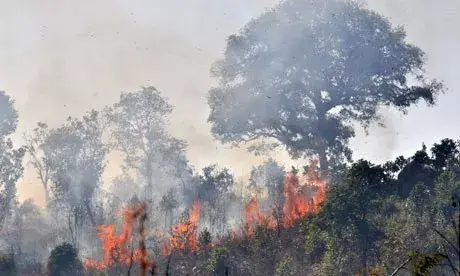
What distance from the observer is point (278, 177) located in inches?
1908

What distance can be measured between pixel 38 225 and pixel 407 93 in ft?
121

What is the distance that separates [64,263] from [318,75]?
21.8 m

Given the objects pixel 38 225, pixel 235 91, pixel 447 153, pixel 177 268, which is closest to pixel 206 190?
pixel 235 91

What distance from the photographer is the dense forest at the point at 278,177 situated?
65.8ft

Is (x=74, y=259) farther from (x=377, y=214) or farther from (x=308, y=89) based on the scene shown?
(x=308, y=89)

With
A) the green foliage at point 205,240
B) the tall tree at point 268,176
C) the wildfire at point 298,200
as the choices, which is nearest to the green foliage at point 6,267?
the green foliage at point 205,240

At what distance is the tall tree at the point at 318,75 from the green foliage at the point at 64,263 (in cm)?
1574

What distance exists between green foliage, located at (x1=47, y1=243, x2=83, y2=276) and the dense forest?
7cm

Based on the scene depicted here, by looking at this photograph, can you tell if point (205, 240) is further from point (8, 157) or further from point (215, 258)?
point (8, 157)

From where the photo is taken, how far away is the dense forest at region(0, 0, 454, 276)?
65.8 feet

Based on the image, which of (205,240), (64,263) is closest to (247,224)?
(205,240)

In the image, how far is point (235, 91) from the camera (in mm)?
37438

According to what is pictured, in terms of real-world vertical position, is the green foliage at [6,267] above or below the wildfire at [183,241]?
below

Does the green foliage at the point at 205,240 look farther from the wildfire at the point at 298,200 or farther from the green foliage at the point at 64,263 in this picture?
the green foliage at the point at 64,263
